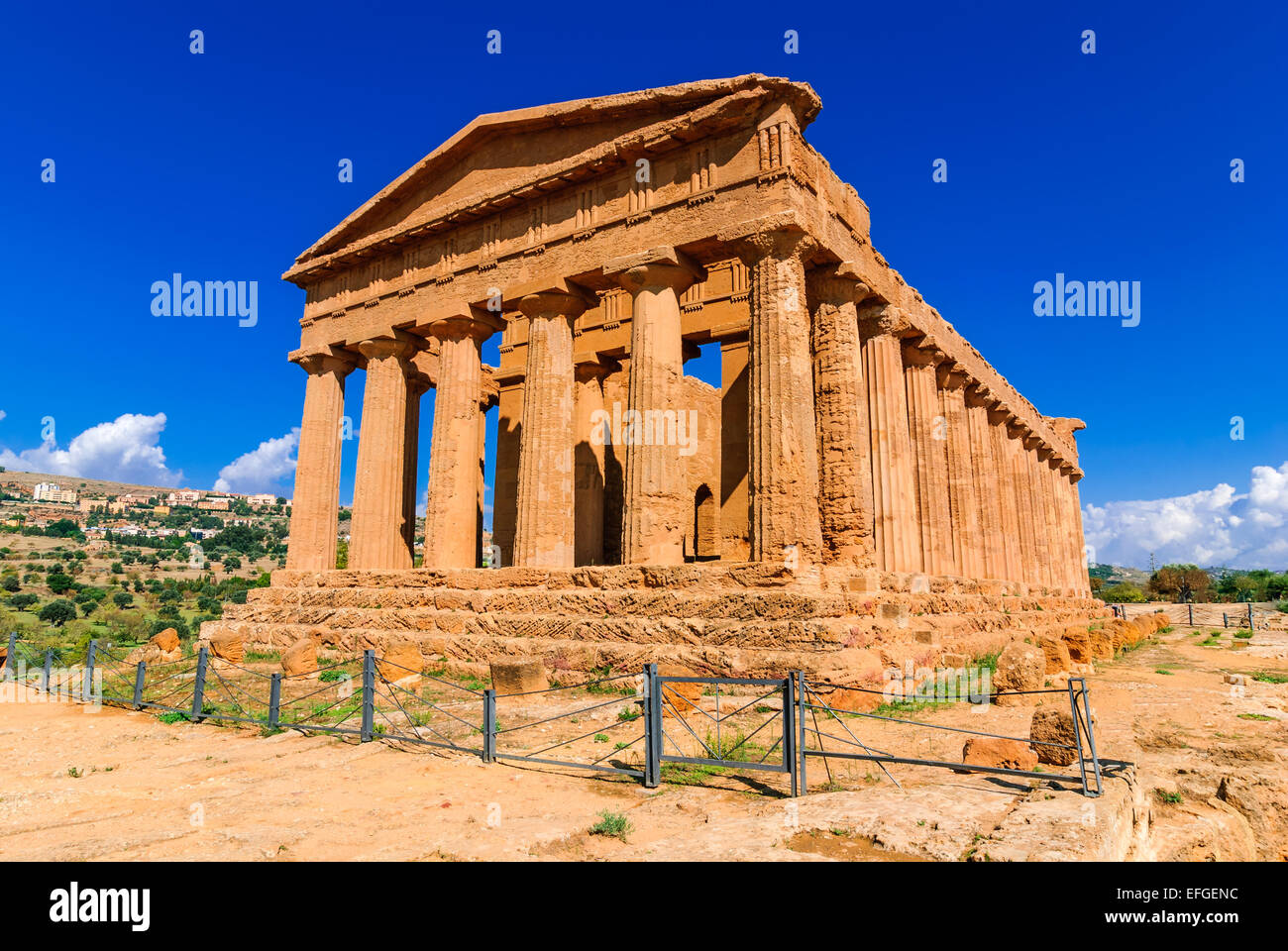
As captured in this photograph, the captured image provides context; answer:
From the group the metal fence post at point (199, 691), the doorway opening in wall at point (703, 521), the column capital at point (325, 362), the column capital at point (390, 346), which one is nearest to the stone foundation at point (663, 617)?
the metal fence post at point (199, 691)

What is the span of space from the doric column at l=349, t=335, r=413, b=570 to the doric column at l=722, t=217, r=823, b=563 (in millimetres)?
10891

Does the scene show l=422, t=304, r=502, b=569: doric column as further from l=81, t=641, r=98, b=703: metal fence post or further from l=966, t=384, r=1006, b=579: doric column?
l=966, t=384, r=1006, b=579: doric column

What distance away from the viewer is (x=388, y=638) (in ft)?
52.6

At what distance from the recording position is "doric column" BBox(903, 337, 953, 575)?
1884cm

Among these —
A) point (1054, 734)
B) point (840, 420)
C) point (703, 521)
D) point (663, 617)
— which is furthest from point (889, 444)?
point (1054, 734)

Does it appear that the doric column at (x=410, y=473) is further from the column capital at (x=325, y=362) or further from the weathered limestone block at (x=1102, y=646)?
the weathered limestone block at (x=1102, y=646)

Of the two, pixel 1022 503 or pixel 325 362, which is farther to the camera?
pixel 1022 503

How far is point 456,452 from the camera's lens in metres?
18.9

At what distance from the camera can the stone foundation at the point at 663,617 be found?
11633 mm

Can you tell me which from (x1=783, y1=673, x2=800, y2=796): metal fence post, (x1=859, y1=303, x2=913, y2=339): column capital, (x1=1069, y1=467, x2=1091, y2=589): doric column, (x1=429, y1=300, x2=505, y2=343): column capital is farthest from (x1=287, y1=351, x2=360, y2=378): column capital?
(x1=1069, y1=467, x2=1091, y2=589): doric column

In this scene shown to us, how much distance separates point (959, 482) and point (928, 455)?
248cm

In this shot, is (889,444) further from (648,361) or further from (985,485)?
(985,485)
